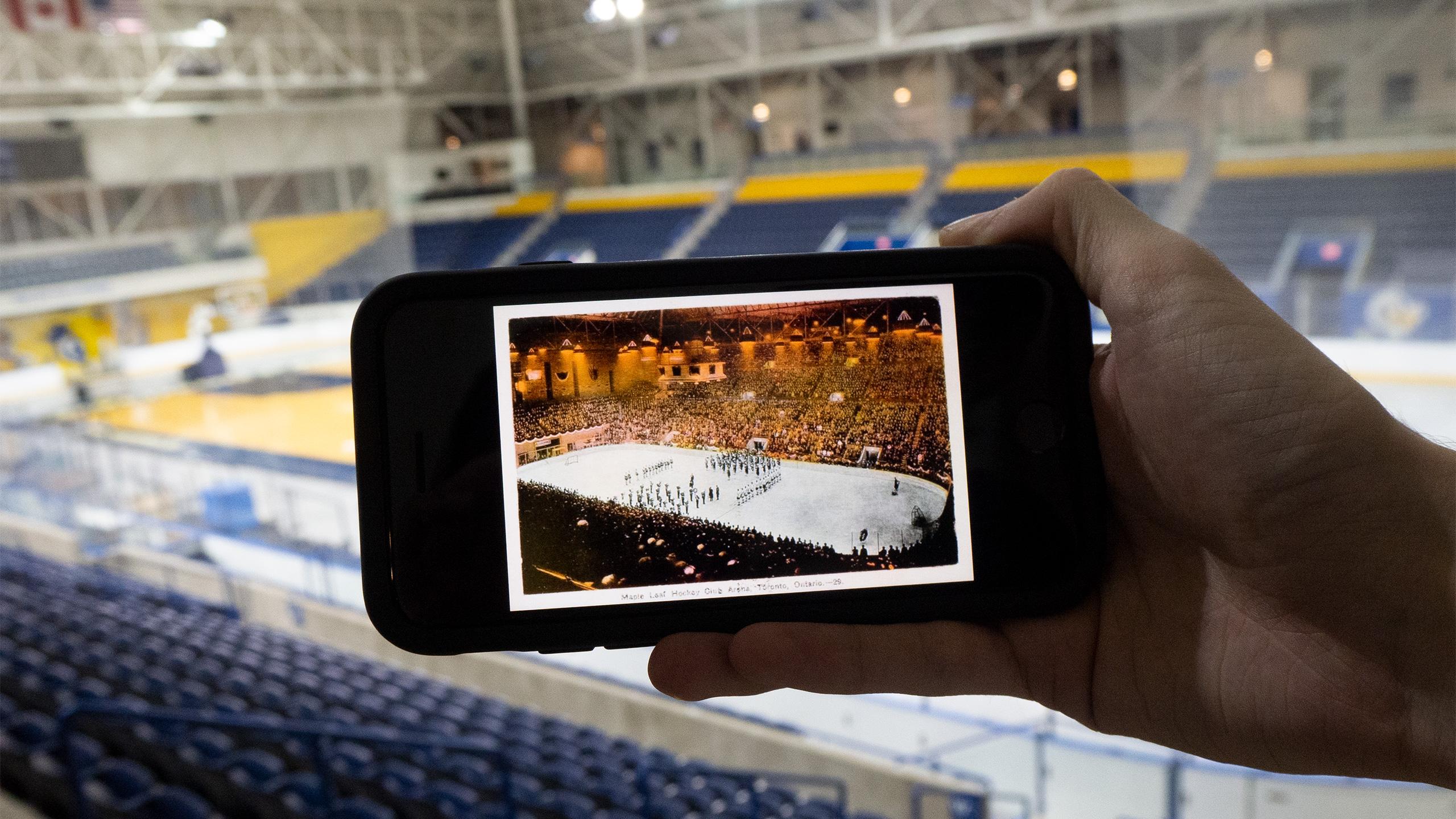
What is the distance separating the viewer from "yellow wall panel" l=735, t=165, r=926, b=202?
37.7 feet

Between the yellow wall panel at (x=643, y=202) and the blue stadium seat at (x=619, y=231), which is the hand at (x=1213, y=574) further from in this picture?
the yellow wall panel at (x=643, y=202)

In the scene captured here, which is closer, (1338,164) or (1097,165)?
(1097,165)

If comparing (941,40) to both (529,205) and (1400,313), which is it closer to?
(529,205)

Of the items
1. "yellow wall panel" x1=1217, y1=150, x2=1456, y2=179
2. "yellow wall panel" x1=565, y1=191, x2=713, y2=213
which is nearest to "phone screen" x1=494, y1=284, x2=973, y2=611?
"yellow wall panel" x1=1217, y1=150, x2=1456, y2=179

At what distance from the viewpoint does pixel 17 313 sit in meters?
12.4

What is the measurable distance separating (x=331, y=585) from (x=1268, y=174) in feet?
24.6

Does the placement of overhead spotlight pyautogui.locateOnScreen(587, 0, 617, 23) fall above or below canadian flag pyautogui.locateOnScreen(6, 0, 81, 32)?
above

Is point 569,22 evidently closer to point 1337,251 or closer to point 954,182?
point 954,182

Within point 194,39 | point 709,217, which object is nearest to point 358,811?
point 709,217

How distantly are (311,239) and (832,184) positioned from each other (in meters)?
7.77

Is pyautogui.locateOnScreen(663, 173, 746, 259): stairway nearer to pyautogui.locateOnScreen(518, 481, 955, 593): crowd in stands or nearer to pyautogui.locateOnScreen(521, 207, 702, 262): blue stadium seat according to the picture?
pyautogui.locateOnScreen(521, 207, 702, 262): blue stadium seat

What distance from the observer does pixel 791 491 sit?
1.03 meters

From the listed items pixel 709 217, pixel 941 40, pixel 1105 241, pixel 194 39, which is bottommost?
pixel 1105 241

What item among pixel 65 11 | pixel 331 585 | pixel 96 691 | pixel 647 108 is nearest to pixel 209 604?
pixel 331 585
